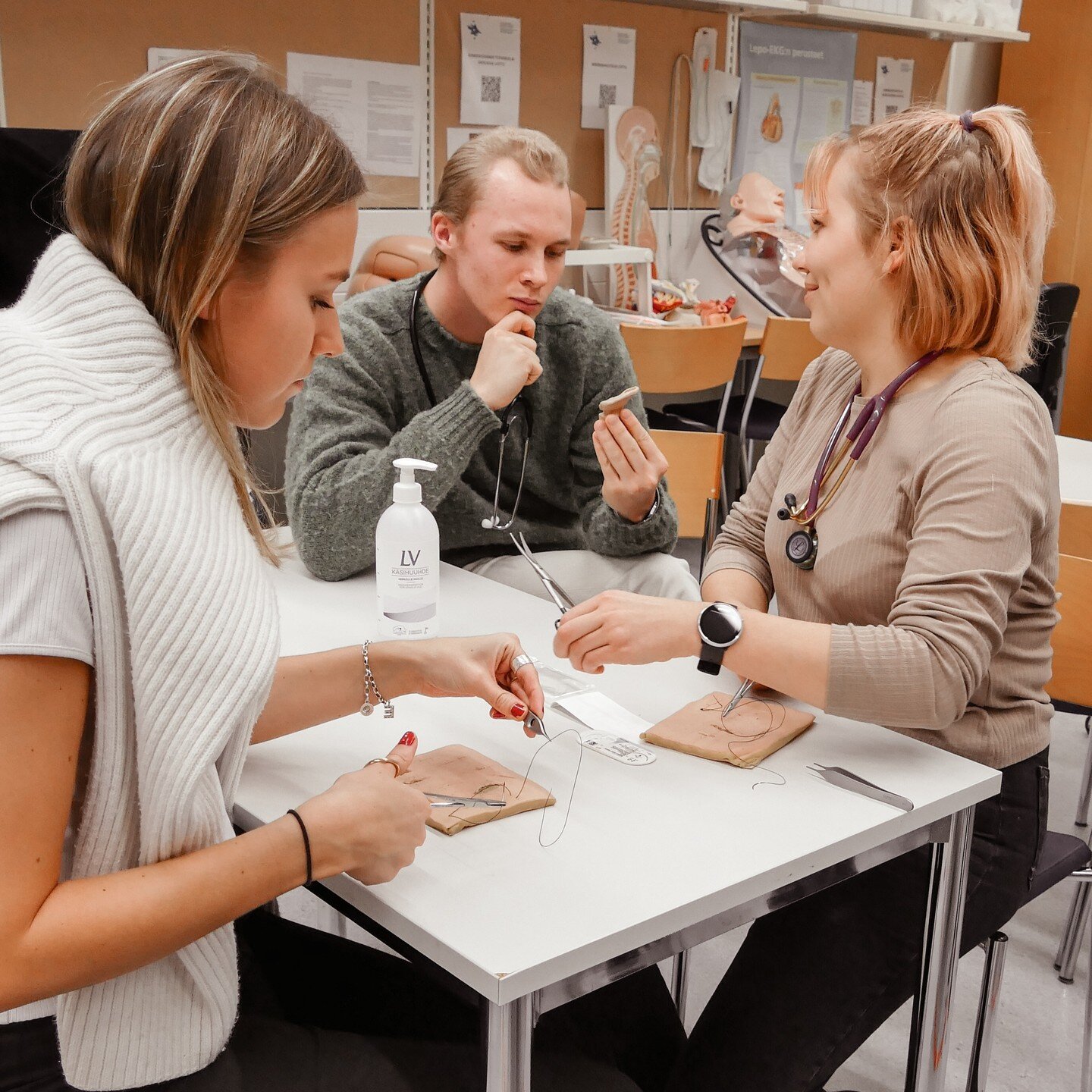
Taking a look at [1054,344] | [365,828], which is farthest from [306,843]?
[1054,344]

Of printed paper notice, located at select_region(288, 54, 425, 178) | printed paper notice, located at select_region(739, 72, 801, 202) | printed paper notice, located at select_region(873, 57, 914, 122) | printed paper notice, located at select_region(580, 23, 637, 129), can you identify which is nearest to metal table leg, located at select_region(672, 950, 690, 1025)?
printed paper notice, located at select_region(288, 54, 425, 178)

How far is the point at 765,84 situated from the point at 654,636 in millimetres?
3566

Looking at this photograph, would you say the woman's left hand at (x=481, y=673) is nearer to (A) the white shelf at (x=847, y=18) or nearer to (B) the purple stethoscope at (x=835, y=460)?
(B) the purple stethoscope at (x=835, y=460)

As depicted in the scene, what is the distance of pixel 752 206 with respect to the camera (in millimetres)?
4129

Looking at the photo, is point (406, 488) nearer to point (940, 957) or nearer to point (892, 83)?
point (940, 957)

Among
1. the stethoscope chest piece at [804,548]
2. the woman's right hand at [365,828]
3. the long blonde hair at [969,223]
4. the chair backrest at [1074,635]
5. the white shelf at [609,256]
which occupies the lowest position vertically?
the chair backrest at [1074,635]

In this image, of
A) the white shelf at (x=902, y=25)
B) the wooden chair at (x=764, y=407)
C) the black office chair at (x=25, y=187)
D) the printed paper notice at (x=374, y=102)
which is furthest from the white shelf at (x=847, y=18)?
the black office chair at (x=25, y=187)

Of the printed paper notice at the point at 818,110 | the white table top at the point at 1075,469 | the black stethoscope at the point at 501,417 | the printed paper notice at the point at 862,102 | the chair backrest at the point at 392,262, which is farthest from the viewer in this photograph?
the printed paper notice at the point at 862,102

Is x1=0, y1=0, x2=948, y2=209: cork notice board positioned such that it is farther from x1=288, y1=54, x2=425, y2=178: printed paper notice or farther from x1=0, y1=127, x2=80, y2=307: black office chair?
x1=0, y1=127, x2=80, y2=307: black office chair

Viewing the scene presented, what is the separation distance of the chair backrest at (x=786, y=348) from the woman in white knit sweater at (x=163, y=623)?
2.84 meters

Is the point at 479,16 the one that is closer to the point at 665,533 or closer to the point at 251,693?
the point at 665,533

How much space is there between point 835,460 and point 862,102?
12.2ft

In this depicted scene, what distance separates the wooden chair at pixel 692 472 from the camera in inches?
95.6

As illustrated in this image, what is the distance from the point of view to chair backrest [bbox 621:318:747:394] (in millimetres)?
3309
